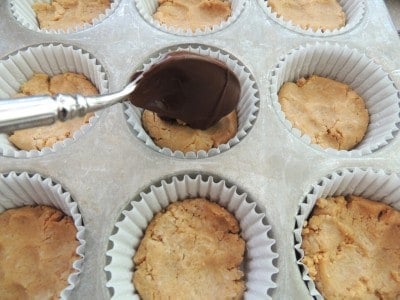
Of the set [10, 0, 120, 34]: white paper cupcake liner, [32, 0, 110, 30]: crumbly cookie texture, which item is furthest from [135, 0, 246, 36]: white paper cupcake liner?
[32, 0, 110, 30]: crumbly cookie texture

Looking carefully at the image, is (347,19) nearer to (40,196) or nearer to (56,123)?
(56,123)

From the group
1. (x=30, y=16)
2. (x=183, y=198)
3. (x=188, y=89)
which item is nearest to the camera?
(x=188, y=89)

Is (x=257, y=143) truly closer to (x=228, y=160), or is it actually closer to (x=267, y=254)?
(x=228, y=160)

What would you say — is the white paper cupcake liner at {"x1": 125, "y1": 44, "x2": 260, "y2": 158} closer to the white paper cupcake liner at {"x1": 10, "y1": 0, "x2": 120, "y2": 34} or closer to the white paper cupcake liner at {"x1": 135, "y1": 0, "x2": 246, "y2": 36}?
the white paper cupcake liner at {"x1": 135, "y1": 0, "x2": 246, "y2": 36}

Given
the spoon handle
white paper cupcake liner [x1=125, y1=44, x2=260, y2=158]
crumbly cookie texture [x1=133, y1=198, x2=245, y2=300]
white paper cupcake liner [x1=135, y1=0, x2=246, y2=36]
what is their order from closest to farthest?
the spoon handle < crumbly cookie texture [x1=133, y1=198, x2=245, y2=300] < white paper cupcake liner [x1=125, y1=44, x2=260, y2=158] < white paper cupcake liner [x1=135, y1=0, x2=246, y2=36]

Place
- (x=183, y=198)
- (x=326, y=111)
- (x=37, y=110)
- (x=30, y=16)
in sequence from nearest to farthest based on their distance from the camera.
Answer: (x=37, y=110)
(x=183, y=198)
(x=326, y=111)
(x=30, y=16)

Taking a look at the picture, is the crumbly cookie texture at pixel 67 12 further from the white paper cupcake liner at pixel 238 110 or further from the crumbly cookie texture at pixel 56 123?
the white paper cupcake liner at pixel 238 110

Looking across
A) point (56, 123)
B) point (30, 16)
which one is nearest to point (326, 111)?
point (56, 123)
